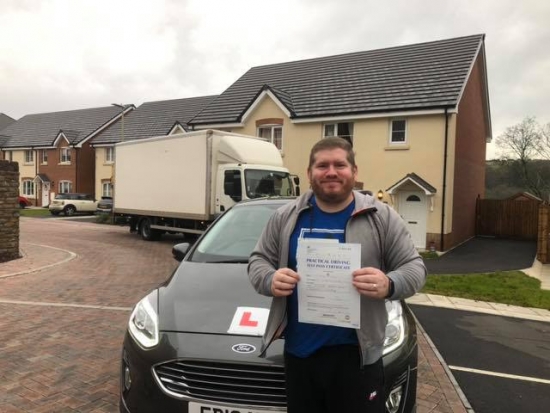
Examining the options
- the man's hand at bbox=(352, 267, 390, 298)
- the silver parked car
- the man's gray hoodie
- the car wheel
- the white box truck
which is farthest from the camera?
the car wheel

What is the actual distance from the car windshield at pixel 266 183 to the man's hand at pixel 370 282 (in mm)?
11777

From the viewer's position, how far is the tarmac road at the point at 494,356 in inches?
167

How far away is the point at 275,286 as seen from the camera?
203cm

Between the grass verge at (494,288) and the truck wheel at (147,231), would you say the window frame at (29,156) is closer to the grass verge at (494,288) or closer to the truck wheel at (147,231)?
the truck wheel at (147,231)

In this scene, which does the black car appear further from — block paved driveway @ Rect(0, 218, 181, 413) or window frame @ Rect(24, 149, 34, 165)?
window frame @ Rect(24, 149, 34, 165)

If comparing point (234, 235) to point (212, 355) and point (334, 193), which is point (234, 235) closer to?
point (212, 355)

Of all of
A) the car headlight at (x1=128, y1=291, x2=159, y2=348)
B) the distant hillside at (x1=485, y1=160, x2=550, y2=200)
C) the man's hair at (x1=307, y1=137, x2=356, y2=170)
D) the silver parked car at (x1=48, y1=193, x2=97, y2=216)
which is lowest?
the silver parked car at (x1=48, y1=193, x2=97, y2=216)

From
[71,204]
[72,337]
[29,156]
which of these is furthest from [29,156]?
[72,337]

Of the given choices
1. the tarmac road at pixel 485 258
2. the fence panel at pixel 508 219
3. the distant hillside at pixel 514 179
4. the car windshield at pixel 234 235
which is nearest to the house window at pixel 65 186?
the fence panel at pixel 508 219

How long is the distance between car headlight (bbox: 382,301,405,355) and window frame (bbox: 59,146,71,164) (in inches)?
1555

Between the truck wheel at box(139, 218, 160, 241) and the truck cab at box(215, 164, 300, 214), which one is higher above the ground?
the truck cab at box(215, 164, 300, 214)

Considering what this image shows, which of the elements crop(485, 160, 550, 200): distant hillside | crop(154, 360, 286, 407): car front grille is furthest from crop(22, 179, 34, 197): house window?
crop(154, 360, 286, 407): car front grille

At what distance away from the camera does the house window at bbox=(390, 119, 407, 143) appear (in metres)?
18.2

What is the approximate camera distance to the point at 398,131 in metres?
18.3
